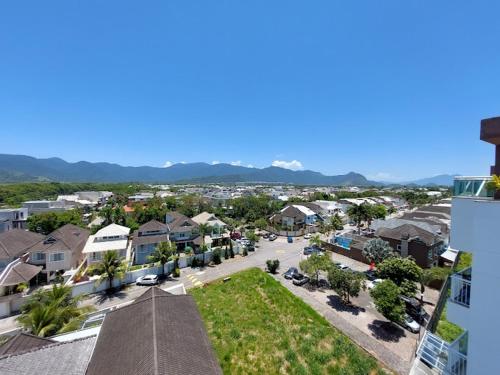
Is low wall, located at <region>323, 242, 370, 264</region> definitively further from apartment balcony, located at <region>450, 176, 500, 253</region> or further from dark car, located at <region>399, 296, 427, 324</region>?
apartment balcony, located at <region>450, 176, 500, 253</region>

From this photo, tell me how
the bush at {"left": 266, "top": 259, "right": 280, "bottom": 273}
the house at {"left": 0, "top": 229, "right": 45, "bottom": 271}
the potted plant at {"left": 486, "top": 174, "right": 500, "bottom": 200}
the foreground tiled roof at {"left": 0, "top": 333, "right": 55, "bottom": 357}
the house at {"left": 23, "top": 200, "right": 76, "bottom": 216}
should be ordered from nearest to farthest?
1. the potted plant at {"left": 486, "top": 174, "right": 500, "bottom": 200}
2. the foreground tiled roof at {"left": 0, "top": 333, "right": 55, "bottom": 357}
3. the house at {"left": 0, "top": 229, "right": 45, "bottom": 271}
4. the bush at {"left": 266, "top": 259, "right": 280, "bottom": 273}
5. the house at {"left": 23, "top": 200, "right": 76, "bottom": 216}

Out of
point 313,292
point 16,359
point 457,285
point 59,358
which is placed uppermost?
point 457,285

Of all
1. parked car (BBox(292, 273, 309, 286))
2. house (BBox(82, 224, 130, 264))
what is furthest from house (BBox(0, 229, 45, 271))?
parked car (BBox(292, 273, 309, 286))

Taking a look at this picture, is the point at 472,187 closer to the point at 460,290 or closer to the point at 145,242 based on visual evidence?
the point at 460,290

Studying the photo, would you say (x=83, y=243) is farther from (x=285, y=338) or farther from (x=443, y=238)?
(x=443, y=238)

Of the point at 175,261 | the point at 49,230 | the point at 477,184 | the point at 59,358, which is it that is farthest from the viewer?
the point at 49,230

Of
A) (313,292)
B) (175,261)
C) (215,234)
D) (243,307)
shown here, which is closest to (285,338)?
(243,307)

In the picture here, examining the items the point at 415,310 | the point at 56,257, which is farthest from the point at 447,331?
the point at 56,257
